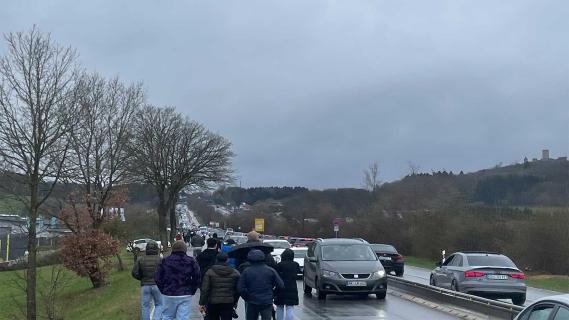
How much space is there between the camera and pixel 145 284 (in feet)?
45.2

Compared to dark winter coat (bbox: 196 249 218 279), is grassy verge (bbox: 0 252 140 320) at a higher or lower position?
lower

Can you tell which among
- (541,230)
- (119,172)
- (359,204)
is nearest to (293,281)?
(119,172)

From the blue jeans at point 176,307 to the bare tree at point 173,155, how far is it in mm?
41379

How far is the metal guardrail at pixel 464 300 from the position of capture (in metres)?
14.7

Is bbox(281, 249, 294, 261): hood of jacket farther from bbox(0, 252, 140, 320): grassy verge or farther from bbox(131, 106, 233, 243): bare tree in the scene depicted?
bbox(131, 106, 233, 243): bare tree

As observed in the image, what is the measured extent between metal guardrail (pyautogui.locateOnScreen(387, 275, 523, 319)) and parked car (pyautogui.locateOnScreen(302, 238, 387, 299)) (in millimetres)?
1299

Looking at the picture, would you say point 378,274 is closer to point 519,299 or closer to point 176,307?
point 519,299

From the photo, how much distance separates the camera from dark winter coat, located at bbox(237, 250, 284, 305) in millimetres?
11445

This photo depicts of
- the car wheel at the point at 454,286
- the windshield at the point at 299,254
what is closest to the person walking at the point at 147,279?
the car wheel at the point at 454,286

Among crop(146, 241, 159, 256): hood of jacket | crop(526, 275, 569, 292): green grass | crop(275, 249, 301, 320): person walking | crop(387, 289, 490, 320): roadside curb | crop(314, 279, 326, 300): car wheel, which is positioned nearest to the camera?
crop(275, 249, 301, 320): person walking

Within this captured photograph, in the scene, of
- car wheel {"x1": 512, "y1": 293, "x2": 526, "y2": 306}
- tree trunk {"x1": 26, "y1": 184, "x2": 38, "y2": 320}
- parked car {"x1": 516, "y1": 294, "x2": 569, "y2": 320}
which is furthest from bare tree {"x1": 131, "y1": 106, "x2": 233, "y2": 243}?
parked car {"x1": 516, "y1": 294, "x2": 569, "y2": 320}

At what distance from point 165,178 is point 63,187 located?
2608 centimetres

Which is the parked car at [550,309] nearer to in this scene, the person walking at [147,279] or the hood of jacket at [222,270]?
the hood of jacket at [222,270]

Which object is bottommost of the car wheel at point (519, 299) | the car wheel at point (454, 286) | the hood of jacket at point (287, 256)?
the car wheel at point (519, 299)
